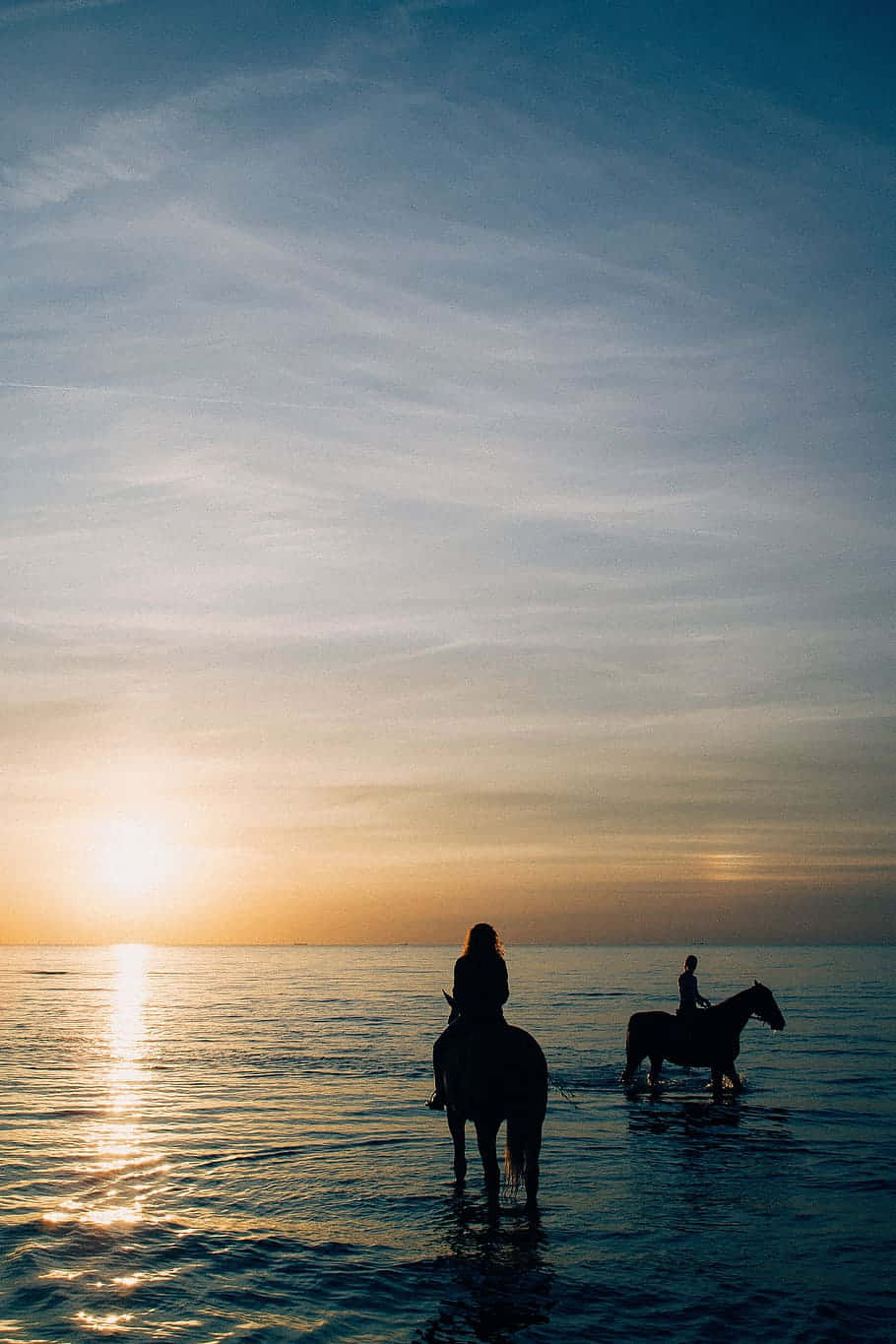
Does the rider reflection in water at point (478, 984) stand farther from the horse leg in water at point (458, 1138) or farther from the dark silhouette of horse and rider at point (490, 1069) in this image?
the horse leg in water at point (458, 1138)

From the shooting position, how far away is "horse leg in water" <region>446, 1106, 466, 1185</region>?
39.1 feet

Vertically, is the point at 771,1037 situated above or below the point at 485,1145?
below

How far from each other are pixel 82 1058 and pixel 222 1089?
27.9 ft

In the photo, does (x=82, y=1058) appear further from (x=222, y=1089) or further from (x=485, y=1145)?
(x=485, y=1145)

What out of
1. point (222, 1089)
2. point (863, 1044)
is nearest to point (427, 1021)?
point (863, 1044)

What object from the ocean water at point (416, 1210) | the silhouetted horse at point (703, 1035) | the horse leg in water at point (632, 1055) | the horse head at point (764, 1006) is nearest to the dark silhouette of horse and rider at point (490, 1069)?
the ocean water at point (416, 1210)

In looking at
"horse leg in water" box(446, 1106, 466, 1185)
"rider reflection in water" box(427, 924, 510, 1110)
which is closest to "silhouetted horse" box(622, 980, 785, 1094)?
"horse leg in water" box(446, 1106, 466, 1185)

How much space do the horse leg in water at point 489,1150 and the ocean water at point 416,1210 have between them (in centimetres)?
43

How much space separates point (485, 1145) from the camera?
11109 mm

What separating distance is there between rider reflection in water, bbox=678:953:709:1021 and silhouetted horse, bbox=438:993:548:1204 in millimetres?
10749

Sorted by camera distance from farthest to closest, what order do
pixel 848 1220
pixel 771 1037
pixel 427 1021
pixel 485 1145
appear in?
pixel 427 1021
pixel 771 1037
pixel 848 1220
pixel 485 1145

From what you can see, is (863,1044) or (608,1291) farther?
(863,1044)

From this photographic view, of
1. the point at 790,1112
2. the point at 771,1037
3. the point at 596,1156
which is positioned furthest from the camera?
the point at 771,1037

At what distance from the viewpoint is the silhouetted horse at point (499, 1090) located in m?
11.2
